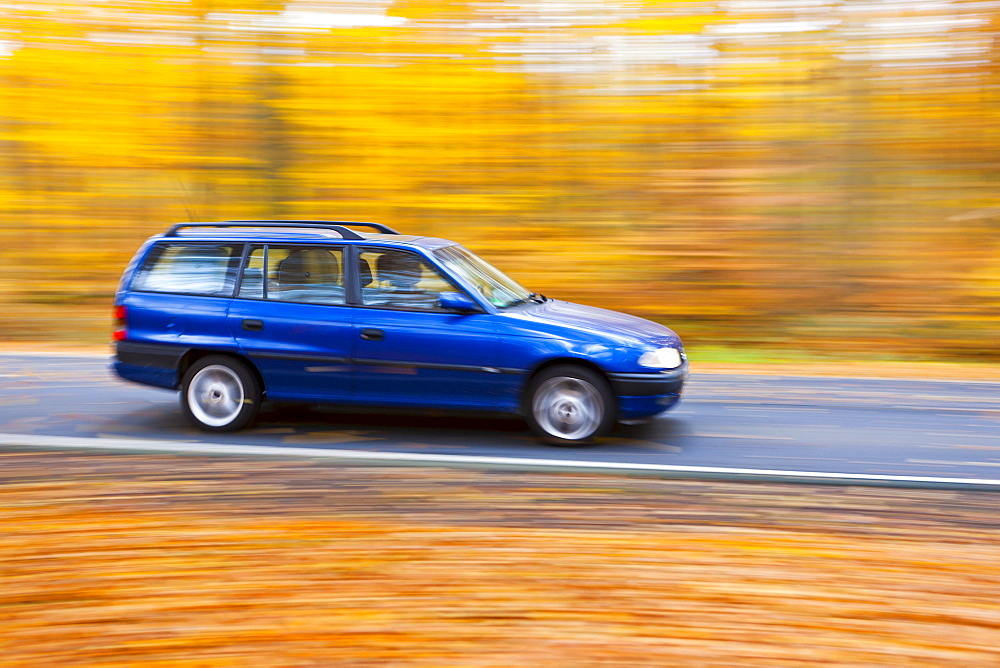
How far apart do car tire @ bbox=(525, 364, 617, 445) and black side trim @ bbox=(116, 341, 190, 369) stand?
274 centimetres

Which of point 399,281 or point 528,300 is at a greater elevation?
Answer: point 399,281

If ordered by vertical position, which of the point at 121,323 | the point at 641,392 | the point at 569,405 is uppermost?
the point at 121,323

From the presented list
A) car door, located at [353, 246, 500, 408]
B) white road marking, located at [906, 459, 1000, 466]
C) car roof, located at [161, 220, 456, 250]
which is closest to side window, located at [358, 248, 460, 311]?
car door, located at [353, 246, 500, 408]

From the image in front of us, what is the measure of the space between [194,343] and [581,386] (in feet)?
9.76

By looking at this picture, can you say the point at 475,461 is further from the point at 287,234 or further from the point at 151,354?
the point at 151,354

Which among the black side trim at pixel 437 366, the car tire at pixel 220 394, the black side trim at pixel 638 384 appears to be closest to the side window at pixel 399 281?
the black side trim at pixel 437 366

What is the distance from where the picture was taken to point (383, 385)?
6.69 m

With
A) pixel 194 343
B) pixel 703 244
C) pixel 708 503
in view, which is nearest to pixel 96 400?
pixel 194 343

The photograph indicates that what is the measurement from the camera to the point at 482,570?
405cm

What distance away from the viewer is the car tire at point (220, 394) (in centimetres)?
689

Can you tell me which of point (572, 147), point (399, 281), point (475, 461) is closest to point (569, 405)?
point (475, 461)

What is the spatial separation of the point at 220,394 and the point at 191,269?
1.01 meters

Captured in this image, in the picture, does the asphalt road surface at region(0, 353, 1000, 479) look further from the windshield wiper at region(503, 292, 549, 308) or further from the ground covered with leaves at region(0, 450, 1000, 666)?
the windshield wiper at region(503, 292, 549, 308)

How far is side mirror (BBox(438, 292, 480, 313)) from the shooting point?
6.54 metres
